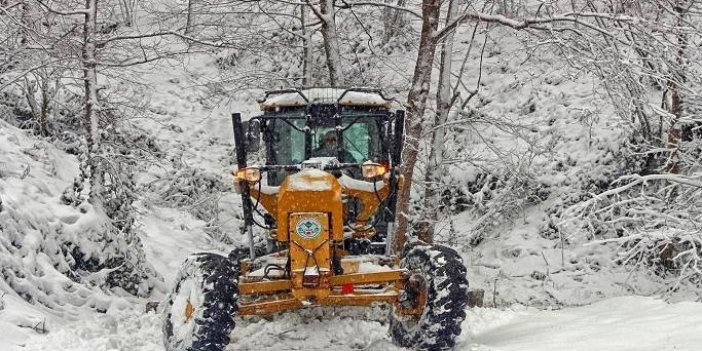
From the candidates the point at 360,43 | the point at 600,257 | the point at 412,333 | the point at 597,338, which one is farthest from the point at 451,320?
the point at 360,43

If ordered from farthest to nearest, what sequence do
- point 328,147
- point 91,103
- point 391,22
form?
point 391,22
point 91,103
point 328,147

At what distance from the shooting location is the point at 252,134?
6879 mm

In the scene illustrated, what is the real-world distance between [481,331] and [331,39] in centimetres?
655

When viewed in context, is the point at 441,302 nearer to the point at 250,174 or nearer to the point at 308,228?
the point at 308,228

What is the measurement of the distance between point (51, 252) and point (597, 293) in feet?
31.0

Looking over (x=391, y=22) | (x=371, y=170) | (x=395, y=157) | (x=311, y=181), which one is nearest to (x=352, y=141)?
(x=395, y=157)

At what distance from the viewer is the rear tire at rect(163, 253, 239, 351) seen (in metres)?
6.00

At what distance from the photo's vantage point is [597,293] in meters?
13.4

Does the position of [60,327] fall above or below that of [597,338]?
below

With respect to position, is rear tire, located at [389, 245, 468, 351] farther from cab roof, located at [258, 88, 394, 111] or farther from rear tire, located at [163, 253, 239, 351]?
cab roof, located at [258, 88, 394, 111]

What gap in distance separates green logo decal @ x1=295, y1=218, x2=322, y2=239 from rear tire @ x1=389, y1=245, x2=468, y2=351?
3.96 ft

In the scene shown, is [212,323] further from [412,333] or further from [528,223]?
[528,223]

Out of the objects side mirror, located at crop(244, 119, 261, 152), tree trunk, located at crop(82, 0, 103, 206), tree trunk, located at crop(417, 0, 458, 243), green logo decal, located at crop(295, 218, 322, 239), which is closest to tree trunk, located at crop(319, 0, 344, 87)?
tree trunk, located at crop(417, 0, 458, 243)

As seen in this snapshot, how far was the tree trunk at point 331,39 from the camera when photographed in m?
12.9
